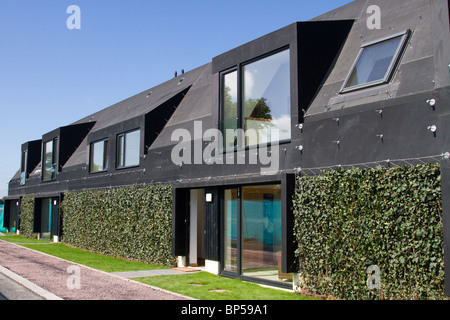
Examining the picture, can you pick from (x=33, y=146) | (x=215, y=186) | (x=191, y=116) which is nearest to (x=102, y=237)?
(x=191, y=116)

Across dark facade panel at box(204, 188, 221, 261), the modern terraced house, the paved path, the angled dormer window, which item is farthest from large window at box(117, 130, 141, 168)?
the angled dormer window

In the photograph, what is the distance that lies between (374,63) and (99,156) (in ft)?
48.1

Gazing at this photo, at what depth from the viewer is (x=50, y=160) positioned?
28250 mm

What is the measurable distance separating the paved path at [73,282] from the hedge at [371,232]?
10.1ft

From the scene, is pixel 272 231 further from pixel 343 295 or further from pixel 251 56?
pixel 251 56

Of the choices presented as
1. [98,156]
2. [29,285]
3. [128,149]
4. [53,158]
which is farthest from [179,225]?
[53,158]

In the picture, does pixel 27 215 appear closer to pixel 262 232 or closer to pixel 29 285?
pixel 29 285

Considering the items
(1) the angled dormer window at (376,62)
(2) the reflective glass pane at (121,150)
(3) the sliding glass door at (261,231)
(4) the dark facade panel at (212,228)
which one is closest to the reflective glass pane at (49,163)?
(2) the reflective glass pane at (121,150)

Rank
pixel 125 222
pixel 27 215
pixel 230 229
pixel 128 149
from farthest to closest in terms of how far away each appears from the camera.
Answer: pixel 27 215 < pixel 128 149 < pixel 125 222 < pixel 230 229

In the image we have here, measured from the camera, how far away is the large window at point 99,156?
20.7 meters

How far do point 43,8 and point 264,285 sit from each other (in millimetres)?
8224

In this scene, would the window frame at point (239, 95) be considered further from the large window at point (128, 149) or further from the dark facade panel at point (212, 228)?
the large window at point (128, 149)

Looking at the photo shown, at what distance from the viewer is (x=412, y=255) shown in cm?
759

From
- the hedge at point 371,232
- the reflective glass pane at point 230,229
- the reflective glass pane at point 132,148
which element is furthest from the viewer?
the reflective glass pane at point 132,148
